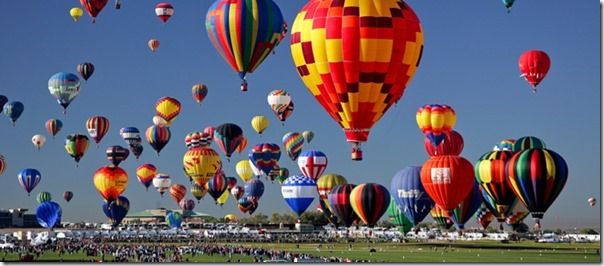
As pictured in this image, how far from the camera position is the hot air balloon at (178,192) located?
250ft

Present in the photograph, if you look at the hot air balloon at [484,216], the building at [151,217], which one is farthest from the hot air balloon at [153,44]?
the building at [151,217]

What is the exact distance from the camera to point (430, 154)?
5188 centimetres

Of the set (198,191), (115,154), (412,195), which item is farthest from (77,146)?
(412,195)

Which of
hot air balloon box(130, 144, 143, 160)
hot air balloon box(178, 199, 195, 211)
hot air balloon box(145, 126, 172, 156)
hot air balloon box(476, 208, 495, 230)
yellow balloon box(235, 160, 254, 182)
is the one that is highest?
hot air balloon box(145, 126, 172, 156)

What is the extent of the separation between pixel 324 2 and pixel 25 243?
30.9m

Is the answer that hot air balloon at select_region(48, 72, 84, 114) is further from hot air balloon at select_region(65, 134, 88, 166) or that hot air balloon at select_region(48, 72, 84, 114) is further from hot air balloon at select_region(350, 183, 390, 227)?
hot air balloon at select_region(350, 183, 390, 227)

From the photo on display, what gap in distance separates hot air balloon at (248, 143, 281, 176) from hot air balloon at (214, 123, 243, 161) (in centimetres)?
434

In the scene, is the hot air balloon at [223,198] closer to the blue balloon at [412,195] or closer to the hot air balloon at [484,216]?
the hot air balloon at [484,216]

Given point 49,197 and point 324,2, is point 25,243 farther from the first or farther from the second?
point 324,2

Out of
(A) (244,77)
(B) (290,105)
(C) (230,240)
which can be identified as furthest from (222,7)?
(C) (230,240)

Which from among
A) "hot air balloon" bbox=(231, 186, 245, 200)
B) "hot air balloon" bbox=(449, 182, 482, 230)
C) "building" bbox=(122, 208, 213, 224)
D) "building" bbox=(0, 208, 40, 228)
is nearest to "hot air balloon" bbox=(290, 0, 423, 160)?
"hot air balloon" bbox=(449, 182, 482, 230)

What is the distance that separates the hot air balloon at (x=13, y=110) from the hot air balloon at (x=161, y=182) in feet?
46.1

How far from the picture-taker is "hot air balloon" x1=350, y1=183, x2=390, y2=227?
4869cm

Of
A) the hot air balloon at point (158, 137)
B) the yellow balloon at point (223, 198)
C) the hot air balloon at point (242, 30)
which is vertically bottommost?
the yellow balloon at point (223, 198)
